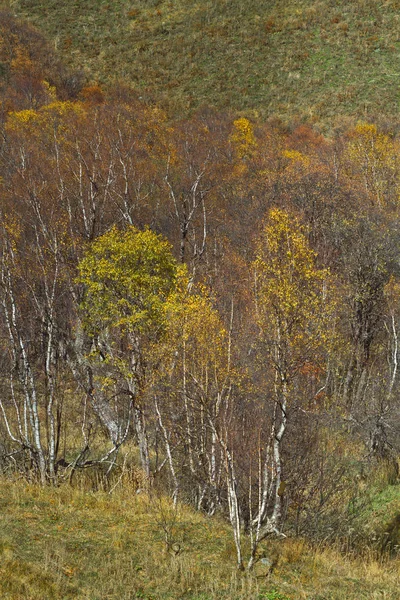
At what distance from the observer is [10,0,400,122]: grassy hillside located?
5453cm

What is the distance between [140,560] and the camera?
31.3 ft

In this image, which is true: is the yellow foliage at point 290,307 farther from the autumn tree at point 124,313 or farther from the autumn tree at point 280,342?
the autumn tree at point 124,313

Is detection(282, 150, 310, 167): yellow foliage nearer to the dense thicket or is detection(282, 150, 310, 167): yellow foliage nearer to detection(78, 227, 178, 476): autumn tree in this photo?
the dense thicket

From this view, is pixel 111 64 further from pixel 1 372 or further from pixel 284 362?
pixel 284 362

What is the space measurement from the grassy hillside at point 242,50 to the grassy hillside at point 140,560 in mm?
46459

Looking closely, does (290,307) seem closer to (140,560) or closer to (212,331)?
(212,331)

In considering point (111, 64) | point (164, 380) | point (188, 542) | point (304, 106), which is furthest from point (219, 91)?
point (188, 542)

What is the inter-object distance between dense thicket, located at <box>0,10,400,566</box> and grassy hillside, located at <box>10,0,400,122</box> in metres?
20.9

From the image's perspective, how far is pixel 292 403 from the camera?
16.3 metres

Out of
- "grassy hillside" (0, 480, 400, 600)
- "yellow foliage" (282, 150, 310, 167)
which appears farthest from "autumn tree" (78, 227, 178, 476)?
"yellow foliage" (282, 150, 310, 167)

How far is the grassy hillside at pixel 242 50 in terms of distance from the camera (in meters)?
54.5

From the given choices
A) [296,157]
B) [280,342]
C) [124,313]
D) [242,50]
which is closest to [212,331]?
[280,342]

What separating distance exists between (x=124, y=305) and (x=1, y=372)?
6.27 metres

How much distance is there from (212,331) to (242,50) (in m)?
56.4
